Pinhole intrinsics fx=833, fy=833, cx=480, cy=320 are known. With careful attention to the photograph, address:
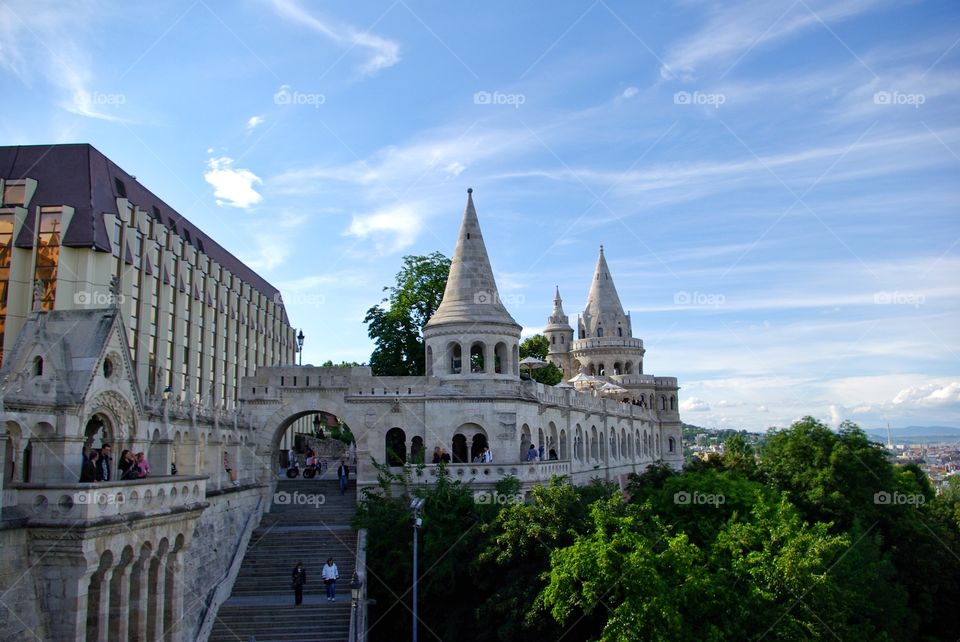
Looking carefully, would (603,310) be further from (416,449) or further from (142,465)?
(142,465)

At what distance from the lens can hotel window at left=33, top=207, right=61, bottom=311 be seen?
1430 inches

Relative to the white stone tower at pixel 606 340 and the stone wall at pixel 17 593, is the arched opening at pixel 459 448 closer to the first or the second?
the stone wall at pixel 17 593

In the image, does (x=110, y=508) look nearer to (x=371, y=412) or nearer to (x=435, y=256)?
(x=371, y=412)

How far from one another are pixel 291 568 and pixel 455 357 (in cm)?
1329

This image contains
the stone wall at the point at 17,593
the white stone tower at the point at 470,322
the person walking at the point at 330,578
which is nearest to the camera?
the stone wall at the point at 17,593

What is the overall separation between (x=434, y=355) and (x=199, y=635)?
15199 millimetres

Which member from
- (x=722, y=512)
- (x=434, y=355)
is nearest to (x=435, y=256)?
(x=434, y=355)

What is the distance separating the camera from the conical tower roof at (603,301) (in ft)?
236

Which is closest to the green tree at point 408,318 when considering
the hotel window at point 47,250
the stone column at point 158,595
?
the hotel window at point 47,250

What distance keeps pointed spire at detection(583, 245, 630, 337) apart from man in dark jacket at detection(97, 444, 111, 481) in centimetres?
5467

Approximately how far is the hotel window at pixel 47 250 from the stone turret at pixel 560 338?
152 feet

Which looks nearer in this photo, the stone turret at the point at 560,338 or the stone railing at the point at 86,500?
the stone railing at the point at 86,500

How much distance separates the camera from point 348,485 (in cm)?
3591

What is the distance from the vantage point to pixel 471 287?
35.8 metres
